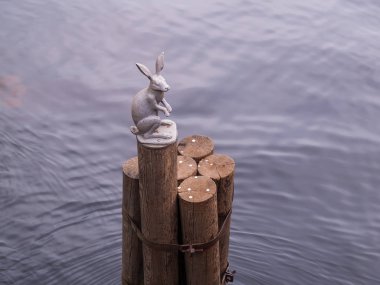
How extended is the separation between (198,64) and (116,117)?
1.89 m

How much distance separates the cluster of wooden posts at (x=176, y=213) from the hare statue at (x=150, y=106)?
0.12 metres

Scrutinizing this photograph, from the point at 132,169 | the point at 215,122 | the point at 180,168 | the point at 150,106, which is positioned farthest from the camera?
the point at 215,122

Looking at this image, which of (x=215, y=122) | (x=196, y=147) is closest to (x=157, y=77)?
(x=196, y=147)

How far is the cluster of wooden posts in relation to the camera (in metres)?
4.55

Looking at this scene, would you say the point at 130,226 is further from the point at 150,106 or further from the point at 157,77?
the point at 157,77

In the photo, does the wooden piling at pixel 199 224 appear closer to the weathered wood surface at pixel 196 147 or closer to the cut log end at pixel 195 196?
the cut log end at pixel 195 196

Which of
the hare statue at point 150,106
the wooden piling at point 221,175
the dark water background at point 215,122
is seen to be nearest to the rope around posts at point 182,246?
the wooden piling at point 221,175

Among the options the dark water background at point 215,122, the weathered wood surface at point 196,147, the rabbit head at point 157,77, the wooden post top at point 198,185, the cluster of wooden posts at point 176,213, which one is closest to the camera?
the rabbit head at point 157,77

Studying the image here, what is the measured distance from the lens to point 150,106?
4.57 meters

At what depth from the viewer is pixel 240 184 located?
8.08 metres

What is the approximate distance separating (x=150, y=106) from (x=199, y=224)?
92 centimetres

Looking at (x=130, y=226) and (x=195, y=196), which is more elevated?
(x=195, y=196)

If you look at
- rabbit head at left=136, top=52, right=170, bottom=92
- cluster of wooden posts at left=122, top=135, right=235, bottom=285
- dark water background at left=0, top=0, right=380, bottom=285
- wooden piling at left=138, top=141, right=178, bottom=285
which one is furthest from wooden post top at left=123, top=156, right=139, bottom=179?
dark water background at left=0, top=0, right=380, bottom=285

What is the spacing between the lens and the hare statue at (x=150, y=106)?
4473 mm
